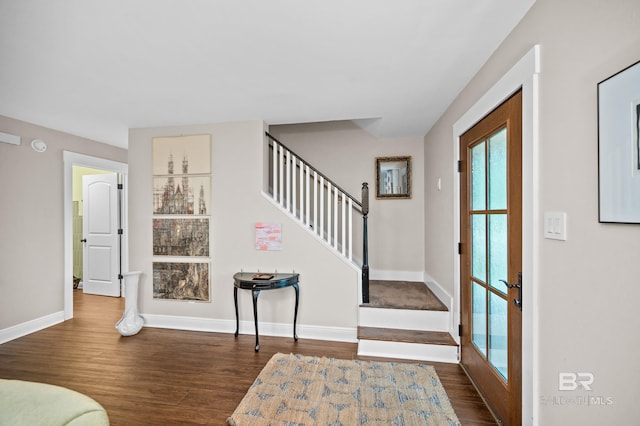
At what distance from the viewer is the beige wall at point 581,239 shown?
97 centimetres

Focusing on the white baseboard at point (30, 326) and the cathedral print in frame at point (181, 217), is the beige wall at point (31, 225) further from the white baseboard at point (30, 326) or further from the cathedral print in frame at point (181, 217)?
the cathedral print in frame at point (181, 217)

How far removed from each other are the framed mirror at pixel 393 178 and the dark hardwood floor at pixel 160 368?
2.15 metres

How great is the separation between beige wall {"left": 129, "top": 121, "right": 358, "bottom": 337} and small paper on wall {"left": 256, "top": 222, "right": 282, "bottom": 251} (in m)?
0.06

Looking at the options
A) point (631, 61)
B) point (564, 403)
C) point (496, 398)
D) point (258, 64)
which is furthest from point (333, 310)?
point (631, 61)

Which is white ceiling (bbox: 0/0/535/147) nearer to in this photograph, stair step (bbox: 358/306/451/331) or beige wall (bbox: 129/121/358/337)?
beige wall (bbox: 129/121/358/337)

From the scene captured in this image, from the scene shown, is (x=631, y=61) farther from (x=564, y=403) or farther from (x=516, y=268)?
(x=564, y=403)

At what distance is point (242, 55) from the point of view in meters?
1.94

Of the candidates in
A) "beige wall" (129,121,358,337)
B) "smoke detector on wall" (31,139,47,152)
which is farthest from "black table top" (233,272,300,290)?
"smoke detector on wall" (31,139,47,152)

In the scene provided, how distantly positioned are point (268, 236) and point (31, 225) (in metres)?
2.83

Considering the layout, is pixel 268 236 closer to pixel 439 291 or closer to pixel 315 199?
pixel 315 199

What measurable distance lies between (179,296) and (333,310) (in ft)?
6.24

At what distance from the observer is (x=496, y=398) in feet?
6.17

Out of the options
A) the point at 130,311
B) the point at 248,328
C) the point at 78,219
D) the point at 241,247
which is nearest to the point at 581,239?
the point at 241,247

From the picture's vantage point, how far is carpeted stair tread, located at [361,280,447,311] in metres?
2.95
